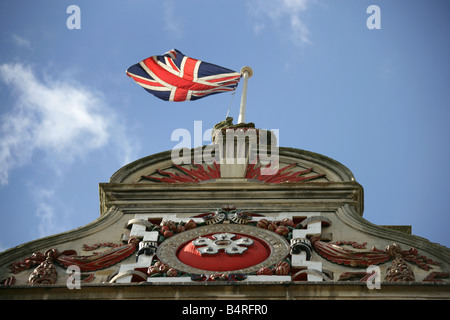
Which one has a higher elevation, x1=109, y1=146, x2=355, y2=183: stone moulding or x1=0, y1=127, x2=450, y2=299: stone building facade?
x1=109, y1=146, x2=355, y2=183: stone moulding

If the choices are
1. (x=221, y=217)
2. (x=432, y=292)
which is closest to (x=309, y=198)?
(x=221, y=217)

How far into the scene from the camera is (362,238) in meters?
24.9

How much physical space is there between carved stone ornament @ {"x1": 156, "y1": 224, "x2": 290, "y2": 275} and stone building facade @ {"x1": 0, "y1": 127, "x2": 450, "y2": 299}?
26 millimetres

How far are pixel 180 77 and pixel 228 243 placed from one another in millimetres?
10628

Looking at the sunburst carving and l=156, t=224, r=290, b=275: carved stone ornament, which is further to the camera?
the sunburst carving

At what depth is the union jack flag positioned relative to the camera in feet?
111

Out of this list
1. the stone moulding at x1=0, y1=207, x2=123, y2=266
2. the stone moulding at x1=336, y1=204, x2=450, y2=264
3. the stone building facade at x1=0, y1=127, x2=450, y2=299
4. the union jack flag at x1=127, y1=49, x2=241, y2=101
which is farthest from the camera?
the union jack flag at x1=127, y1=49, x2=241, y2=101

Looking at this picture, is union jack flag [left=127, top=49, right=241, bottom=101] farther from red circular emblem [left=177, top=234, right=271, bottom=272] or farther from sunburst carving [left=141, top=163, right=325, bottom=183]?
red circular emblem [left=177, top=234, right=271, bottom=272]

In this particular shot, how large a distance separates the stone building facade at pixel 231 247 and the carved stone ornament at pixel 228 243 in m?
0.03

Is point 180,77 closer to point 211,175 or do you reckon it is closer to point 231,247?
point 211,175

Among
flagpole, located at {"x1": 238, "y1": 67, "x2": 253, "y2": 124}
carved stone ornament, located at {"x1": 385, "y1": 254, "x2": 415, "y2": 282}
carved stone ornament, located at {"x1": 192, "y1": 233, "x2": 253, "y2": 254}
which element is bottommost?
carved stone ornament, located at {"x1": 385, "y1": 254, "x2": 415, "y2": 282}

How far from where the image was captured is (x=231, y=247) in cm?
2427

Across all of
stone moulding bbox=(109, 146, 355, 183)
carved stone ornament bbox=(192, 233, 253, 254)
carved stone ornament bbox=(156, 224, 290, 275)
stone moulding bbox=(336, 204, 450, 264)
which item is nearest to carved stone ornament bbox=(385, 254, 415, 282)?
stone moulding bbox=(336, 204, 450, 264)
